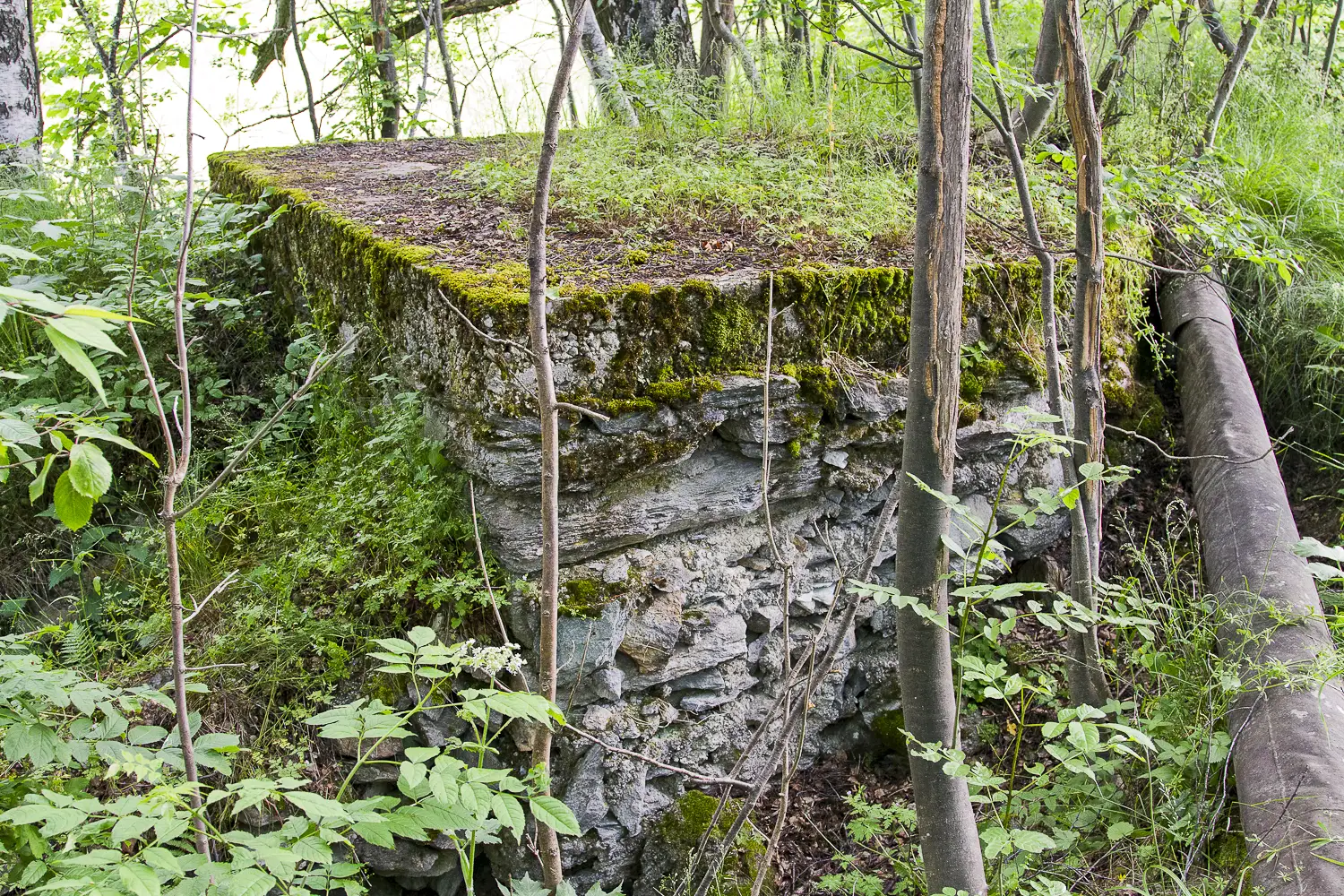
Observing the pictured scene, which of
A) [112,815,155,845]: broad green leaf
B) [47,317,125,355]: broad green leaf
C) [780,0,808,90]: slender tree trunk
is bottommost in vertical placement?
[112,815,155,845]: broad green leaf

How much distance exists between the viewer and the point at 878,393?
320 centimetres

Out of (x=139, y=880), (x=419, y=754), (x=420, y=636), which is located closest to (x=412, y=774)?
(x=419, y=754)

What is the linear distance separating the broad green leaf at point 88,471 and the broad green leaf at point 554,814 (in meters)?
0.90

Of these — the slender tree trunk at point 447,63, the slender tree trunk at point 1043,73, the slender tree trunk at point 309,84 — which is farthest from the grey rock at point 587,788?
the slender tree trunk at point 309,84

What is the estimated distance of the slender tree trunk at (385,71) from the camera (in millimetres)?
7020

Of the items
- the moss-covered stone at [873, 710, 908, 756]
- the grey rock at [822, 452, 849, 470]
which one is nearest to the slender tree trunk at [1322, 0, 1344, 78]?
the grey rock at [822, 452, 849, 470]

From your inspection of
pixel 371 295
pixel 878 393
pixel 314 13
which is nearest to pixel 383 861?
pixel 371 295

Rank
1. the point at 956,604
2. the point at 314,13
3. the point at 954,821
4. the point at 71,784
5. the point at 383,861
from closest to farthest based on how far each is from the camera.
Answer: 1. the point at 71,784
2. the point at 954,821
3. the point at 383,861
4. the point at 956,604
5. the point at 314,13

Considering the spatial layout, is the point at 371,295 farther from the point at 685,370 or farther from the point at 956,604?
the point at 956,604

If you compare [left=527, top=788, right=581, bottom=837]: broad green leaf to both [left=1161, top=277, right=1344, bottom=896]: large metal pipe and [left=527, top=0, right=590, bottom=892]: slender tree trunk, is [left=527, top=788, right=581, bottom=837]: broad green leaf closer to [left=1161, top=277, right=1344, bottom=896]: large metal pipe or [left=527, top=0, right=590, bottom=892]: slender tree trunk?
[left=527, top=0, right=590, bottom=892]: slender tree trunk

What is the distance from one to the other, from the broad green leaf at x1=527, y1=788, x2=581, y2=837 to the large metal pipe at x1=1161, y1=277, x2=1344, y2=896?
1.65 metres

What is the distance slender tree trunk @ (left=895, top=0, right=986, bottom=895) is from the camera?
213 cm

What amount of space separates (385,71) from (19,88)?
113 inches

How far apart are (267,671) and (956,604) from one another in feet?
7.80
